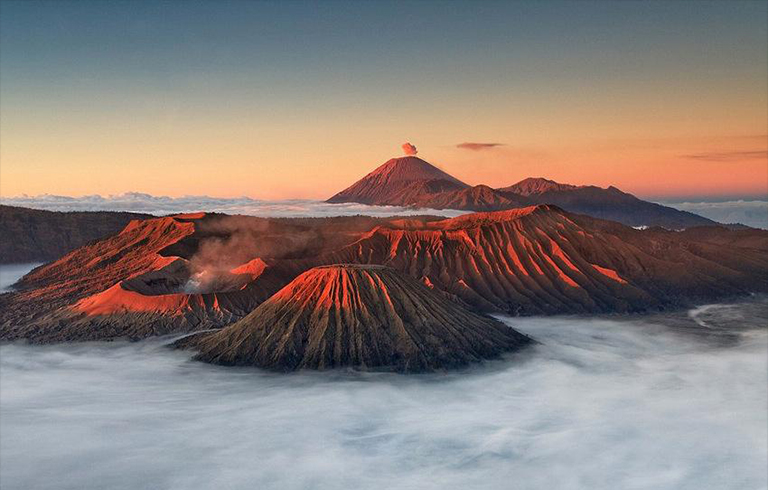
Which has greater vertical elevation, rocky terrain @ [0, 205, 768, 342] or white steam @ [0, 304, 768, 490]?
rocky terrain @ [0, 205, 768, 342]

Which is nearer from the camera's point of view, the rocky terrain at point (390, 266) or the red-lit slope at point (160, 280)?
the red-lit slope at point (160, 280)

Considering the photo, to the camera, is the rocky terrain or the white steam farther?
the rocky terrain

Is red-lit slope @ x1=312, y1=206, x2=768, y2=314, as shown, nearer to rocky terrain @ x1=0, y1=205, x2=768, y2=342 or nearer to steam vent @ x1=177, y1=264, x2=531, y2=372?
rocky terrain @ x1=0, y1=205, x2=768, y2=342

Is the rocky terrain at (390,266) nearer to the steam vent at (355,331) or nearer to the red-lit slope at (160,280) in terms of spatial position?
the red-lit slope at (160,280)

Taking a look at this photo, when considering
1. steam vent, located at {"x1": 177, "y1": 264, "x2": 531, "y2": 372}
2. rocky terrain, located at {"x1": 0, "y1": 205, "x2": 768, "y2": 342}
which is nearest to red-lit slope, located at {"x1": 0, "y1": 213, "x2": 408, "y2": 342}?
rocky terrain, located at {"x1": 0, "y1": 205, "x2": 768, "y2": 342}

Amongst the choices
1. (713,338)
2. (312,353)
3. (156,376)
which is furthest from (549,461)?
(713,338)

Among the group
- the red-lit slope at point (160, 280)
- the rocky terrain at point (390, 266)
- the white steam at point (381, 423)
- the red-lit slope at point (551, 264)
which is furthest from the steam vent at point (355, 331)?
the red-lit slope at point (551, 264)

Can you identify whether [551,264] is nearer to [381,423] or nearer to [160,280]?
[160,280]

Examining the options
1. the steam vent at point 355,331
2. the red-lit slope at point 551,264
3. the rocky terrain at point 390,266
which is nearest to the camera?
the steam vent at point 355,331
